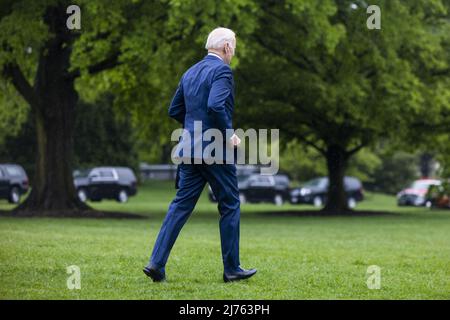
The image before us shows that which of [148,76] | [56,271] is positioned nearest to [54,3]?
[148,76]

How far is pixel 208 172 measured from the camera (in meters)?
8.48

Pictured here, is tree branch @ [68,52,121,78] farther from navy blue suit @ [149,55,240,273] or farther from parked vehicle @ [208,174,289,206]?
parked vehicle @ [208,174,289,206]

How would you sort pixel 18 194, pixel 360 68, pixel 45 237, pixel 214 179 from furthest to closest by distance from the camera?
1. pixel 18 194
2. pixel 360 68
3. pixel 45 237
4. pixel 214 179

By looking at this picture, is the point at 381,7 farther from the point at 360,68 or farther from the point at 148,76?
the point at 148,76

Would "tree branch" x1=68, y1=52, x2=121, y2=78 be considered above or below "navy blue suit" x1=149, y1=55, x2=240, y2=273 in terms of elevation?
above

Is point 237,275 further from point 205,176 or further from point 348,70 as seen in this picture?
point 348,70

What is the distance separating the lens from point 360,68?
95.7ft

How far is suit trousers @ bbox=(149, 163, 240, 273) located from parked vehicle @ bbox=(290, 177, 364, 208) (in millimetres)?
39494

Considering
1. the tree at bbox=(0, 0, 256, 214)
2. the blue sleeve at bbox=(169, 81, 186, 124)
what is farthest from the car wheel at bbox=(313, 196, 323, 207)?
the blue sleeve at bbox=(169, 81, 186, 124)

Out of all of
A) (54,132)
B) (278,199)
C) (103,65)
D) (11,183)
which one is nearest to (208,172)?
(103,65)

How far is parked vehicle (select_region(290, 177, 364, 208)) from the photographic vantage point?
1884 inches

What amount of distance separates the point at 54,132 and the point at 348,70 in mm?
9345

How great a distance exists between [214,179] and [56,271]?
78.4 inches
